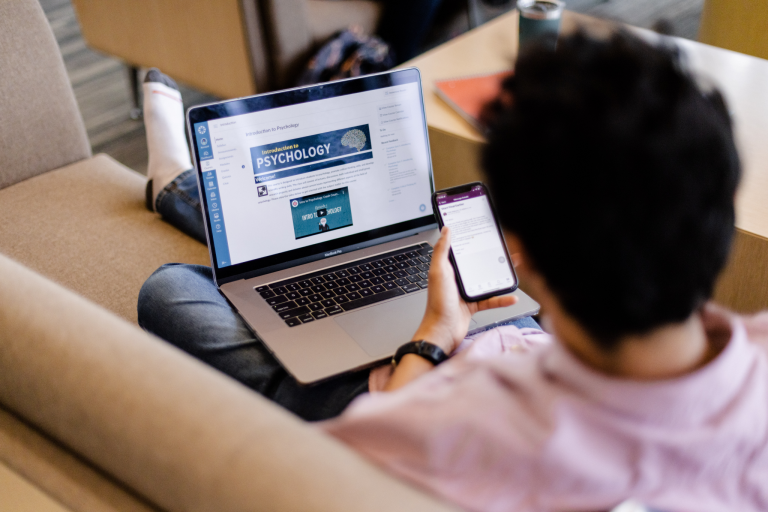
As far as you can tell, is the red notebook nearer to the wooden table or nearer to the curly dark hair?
the wooden table

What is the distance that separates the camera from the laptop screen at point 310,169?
1018mm

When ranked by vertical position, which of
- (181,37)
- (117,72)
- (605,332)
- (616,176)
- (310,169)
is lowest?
(117,72)

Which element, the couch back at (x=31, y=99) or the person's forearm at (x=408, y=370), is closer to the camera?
the person's forearm at (x=408, y=370)

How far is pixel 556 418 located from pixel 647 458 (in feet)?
0.25

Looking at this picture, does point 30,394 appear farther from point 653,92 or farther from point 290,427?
point 653,92

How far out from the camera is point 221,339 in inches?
39.0

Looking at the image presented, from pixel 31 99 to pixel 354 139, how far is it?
2.53 feet

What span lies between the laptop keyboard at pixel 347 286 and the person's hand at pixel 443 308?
0.51ft

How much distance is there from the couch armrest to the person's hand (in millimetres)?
348

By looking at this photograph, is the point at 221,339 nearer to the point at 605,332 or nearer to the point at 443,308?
the point at 443,308

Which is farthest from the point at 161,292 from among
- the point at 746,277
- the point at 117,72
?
the point at 117,72

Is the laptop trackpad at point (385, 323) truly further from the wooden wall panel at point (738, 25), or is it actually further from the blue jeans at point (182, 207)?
the wooden wall panel at point (738, 25)

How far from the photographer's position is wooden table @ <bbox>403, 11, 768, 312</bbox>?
1.08 metres

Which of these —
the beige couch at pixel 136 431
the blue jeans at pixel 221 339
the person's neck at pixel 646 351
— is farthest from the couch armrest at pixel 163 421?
the blue jeans at pixel 221 339
